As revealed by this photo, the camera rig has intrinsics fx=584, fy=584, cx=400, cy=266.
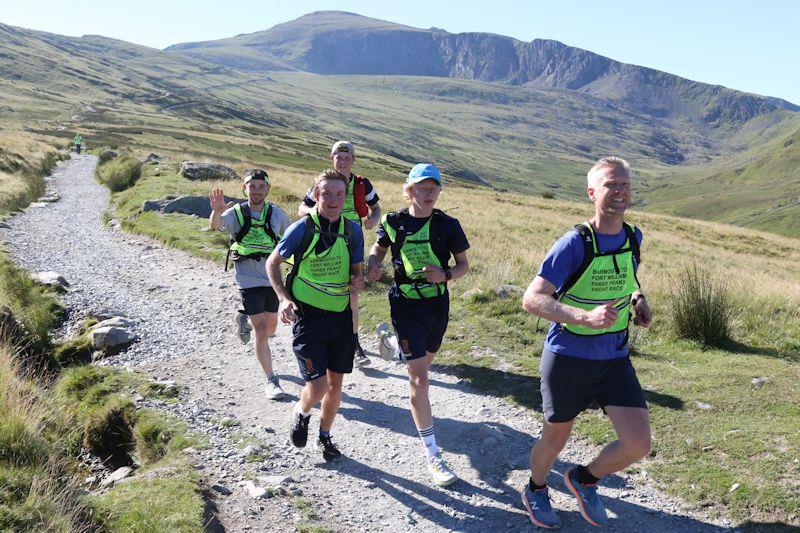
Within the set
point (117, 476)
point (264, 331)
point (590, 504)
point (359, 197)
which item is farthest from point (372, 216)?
point (590, 504)

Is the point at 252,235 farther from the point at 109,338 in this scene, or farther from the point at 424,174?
the point at 109,338

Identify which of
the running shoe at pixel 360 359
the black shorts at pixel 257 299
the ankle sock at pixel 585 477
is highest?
the black shorts at pixel 257 299

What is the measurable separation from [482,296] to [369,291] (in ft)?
7.78

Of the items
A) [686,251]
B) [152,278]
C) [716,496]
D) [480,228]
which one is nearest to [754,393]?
[716,496]

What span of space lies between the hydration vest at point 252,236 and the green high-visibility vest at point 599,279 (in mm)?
4117

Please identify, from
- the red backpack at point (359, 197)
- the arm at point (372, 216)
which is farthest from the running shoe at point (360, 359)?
the red backpack at point (359, 197)

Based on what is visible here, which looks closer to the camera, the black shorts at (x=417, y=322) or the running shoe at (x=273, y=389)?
the black shorts at (x=417, y=322)

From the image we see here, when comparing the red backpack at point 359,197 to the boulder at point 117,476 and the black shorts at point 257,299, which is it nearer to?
the black shorts at point 257,299

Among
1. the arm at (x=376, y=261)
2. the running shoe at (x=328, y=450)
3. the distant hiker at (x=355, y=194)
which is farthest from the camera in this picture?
the distant hiker at (x=355, y=194)

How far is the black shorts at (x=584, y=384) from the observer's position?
13.3 feet

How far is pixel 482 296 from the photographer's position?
1081 cm

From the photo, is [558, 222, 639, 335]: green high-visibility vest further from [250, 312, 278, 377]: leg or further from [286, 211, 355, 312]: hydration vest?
[250, 312, 278, 377]: leg

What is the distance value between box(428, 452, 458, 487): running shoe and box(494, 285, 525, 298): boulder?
5812 mm

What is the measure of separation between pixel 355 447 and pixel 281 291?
195 cm
